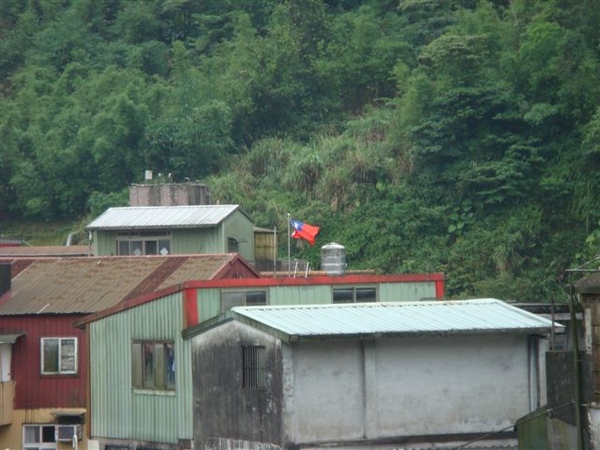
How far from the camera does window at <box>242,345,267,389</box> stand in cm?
2888

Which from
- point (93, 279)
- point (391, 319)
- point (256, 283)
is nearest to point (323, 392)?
point (391, 319)

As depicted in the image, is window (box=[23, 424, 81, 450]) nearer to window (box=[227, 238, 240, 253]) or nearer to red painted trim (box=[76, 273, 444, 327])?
red painted trim (box=[76, 273, 444, 327])

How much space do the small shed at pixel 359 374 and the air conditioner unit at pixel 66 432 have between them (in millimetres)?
10226

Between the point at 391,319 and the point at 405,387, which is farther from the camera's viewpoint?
the point at 391,319

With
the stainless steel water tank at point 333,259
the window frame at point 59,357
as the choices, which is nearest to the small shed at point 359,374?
the stainless steel water tank at point 333,259

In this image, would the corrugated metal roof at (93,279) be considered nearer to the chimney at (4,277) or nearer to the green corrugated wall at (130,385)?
the chimney at (4,277)

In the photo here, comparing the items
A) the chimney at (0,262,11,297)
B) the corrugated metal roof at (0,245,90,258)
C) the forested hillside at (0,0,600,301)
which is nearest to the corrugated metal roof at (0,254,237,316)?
the chimney at (0,262,11,297)

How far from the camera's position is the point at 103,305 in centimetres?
3947

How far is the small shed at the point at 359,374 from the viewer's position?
28469mm

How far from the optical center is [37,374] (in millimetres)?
40719

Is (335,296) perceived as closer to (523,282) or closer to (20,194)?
(523,282)

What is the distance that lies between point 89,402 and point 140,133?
30.9 m

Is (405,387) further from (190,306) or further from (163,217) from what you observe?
(163,217)

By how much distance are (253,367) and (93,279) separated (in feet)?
41.2
